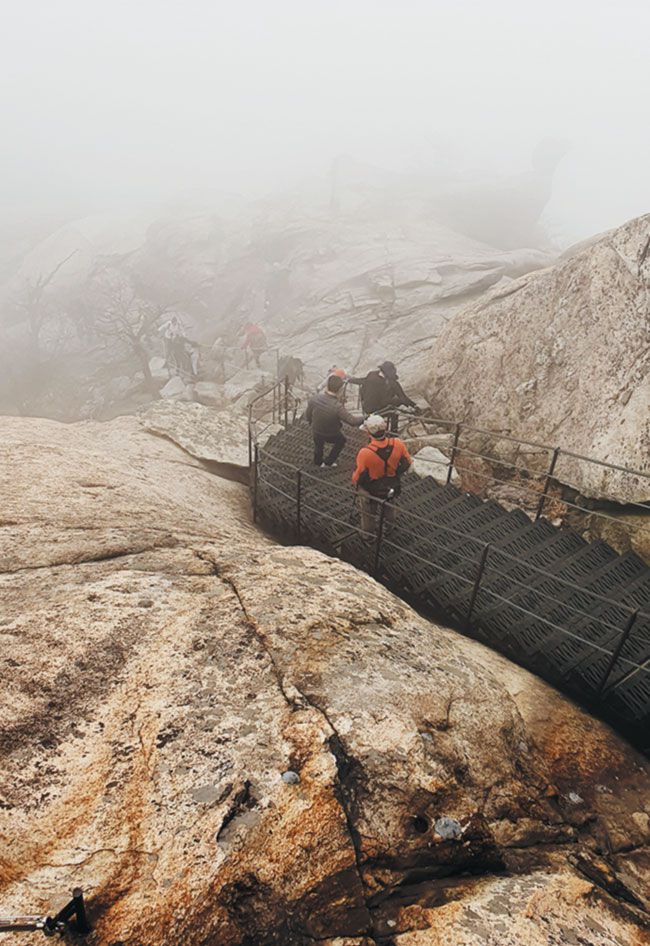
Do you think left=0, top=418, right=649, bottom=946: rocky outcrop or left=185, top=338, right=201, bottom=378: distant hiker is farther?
left=185, top=338, right=201, bottom=378: distant hiker

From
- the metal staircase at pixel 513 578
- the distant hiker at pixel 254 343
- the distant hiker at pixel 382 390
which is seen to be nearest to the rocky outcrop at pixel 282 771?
the metal staircase at pixel 513 578

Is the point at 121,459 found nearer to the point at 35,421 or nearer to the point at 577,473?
the point at 35,421

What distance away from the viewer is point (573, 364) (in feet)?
36.0

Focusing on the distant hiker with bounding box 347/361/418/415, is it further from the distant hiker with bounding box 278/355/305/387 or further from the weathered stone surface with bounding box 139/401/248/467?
the distant hiker with bounding box 278/355/305/387

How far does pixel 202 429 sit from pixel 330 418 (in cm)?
531

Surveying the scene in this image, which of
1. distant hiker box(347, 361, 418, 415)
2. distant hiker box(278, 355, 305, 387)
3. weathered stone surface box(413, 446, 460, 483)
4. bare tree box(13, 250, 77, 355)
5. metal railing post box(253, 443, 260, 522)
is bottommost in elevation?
bare tree box(13, 250, 77, 355)

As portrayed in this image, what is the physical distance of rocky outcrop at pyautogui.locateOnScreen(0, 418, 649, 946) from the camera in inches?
106

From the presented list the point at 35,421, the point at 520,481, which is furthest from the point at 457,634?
the point at 35,421

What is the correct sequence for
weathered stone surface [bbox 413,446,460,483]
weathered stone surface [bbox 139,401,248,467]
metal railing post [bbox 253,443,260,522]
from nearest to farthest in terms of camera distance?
metal railing post [bbox 253,443,260,522] → weathered stone surface [bbox 413,446,460,483] → weathered stone surface [bbox 139,401,248,467]

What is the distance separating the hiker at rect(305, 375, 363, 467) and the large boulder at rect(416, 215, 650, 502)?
4412mm

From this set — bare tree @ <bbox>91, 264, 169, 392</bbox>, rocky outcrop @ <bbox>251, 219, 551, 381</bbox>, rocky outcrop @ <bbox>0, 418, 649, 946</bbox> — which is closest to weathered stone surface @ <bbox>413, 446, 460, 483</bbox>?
rocky outcrop @ <bbox>251, 219, 551, 381</bbox>

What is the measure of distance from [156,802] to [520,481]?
34.5 feet

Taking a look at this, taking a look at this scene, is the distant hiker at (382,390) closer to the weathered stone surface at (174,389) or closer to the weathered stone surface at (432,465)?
the weathered stone surface at (432,465)

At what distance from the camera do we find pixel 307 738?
341 cm
